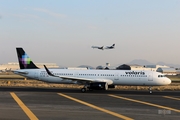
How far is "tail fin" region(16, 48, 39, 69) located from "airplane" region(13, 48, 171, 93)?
1317 mm

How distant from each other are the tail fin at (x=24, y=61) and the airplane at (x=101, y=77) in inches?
51.9

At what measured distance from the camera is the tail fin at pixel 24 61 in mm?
38250

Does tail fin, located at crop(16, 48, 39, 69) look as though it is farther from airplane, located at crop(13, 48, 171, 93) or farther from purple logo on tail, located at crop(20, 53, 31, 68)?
airplane, located at crop(13, 48, 171, 93)

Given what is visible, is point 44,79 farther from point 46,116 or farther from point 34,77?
point 46,116

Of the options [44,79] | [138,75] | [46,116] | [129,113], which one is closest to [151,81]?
A: [138,75]

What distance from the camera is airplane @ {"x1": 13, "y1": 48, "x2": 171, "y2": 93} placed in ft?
107

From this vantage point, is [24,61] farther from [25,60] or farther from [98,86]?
[98,86]

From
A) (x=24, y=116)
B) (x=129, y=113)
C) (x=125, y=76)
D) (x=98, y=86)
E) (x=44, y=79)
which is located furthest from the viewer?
(x=44, y=79)

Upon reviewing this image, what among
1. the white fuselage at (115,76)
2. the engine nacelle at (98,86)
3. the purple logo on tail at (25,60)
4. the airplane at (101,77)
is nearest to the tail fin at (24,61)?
the purple logo on tail at (25,60)

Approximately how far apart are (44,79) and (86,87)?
22.3ft

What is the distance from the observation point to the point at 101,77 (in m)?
34.2

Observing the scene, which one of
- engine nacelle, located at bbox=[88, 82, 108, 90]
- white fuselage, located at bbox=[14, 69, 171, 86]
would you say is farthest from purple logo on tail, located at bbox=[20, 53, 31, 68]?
engine nacelle, located at bbox=[88, 82, 108, 90]

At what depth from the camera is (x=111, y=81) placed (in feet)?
111

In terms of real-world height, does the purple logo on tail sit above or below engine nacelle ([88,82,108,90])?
above
